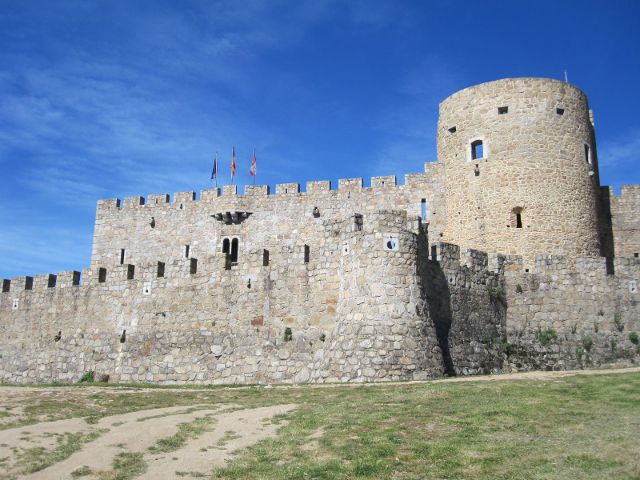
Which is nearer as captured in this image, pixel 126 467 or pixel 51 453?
pixel 126 467

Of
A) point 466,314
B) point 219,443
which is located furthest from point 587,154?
point 219,443

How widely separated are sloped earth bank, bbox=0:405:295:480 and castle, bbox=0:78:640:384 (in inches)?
250

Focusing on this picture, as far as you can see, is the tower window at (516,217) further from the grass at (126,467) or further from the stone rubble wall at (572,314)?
the grass at (126,467)

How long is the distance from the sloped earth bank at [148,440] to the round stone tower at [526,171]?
1738 cm

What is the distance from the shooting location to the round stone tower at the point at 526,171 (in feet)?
101

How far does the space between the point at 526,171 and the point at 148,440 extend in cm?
2174

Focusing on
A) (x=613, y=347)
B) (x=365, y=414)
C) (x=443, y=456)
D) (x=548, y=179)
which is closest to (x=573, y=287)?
(x=613, y=347)

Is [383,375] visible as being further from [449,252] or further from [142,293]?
[142,293]

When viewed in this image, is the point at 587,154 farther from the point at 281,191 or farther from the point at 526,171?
the point at 281,191

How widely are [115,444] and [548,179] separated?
22646 mm

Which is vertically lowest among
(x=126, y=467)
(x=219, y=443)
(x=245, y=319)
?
(x=126, y=467)

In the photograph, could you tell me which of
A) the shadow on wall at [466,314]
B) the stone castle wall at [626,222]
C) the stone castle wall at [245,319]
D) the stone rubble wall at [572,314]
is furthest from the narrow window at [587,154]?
the stone castle wall at [245,319]

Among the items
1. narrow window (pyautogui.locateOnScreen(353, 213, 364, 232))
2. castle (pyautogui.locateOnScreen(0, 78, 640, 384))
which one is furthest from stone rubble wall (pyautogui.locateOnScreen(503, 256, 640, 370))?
narrow window (pyautogui.locateOnScreen(353, 213, 364, 232))

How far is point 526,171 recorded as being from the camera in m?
31.1
